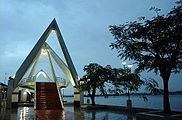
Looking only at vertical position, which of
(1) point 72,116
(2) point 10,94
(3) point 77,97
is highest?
(2) point 10,94

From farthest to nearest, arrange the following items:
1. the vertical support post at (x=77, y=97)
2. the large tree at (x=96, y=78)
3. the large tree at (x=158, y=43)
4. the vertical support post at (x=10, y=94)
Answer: the vertical support post at (x=77, y=97) < the vertical support post at (x=10, y=94) < the large tree at (x=96, y=78) < the large tree at (x=158, y=43)

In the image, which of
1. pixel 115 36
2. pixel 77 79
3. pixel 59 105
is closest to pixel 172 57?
pixel 115 36

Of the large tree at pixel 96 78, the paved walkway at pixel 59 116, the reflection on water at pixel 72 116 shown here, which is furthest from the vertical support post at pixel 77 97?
the paved walkway at pixel 59 116

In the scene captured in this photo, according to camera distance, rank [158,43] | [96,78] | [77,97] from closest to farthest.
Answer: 1. [158,43]
2. [96,78]
3. [77,97]

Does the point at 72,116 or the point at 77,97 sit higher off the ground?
the point at 77,97

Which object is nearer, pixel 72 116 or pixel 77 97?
pixel 72 116

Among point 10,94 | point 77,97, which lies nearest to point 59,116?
point 10,94

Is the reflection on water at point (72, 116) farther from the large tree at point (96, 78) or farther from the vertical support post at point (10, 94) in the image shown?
the vertical support post at point (10, 94)

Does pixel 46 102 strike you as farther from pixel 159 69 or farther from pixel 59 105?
pixel 159 69

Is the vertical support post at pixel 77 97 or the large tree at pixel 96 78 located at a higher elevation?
the large tree at pixel 96 78

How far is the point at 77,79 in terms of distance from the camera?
36000mm

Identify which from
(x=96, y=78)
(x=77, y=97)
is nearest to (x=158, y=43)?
(x=96, y=78)

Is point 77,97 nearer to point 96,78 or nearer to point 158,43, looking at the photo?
point 96,78

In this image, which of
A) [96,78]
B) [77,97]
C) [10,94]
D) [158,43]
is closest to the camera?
[158,43]
